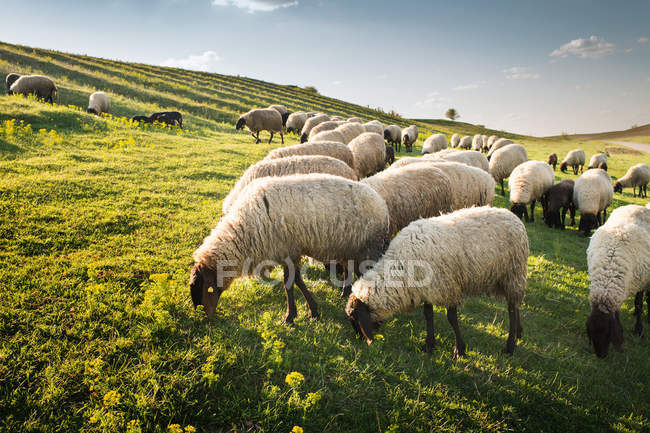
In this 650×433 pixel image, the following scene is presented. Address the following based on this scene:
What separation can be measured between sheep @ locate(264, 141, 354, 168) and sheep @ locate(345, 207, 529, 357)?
4701 mm

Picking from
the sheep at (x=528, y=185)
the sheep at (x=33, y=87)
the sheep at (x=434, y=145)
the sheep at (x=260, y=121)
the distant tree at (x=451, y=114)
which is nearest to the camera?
the sheep at (x=528, y=185)

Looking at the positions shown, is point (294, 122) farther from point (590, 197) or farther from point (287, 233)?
point (287, 233)

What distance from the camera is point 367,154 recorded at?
10.8 meters

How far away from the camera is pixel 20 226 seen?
5.18 metres

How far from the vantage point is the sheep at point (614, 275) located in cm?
448

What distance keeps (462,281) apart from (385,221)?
1.36 m

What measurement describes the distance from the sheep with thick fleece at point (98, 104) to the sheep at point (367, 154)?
537 inches

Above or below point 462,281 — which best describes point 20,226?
below

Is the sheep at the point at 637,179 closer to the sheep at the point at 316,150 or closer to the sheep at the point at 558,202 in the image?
the sheep at the point at 558,202

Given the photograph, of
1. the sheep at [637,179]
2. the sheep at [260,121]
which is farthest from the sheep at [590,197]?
the sheep at [260,121]

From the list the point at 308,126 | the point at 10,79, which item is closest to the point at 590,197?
the point at 308,126

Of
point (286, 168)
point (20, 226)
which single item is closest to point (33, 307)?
point (20, 226)

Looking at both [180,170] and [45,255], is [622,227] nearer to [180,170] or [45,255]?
[45,255]

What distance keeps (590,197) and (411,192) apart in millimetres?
7909
